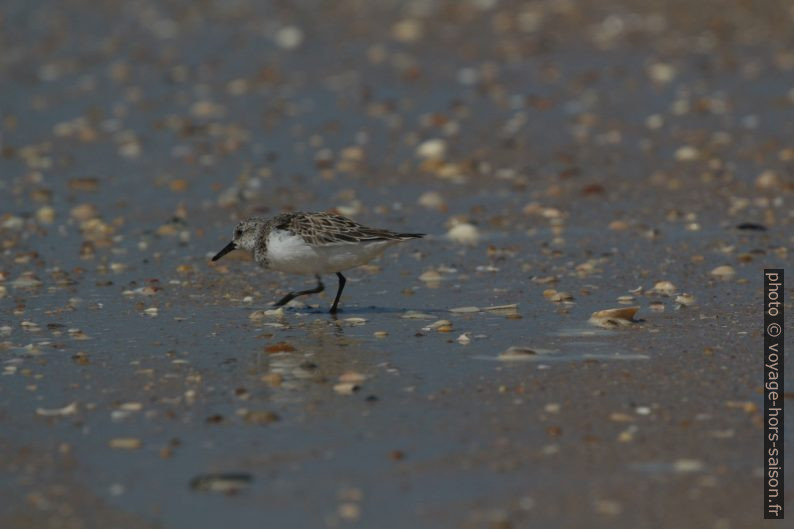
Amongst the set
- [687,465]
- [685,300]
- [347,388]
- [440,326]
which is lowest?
[687,465]

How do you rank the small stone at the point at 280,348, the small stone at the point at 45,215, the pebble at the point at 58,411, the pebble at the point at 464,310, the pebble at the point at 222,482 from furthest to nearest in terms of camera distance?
1. the small stone at the point at 45,215
2. the pebble at the point at 464,310
3. the small stone at the point at 280,348
4. the pebble at the point at 58,411
5. the pebble at the point at 222,482

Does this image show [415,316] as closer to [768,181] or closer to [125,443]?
[125,443]

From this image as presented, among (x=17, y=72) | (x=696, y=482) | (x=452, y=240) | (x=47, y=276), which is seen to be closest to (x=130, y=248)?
(x=47, y=276)

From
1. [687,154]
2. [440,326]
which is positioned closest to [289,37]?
[687,154]

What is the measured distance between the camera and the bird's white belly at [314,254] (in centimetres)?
817

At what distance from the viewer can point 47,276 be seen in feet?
30.9

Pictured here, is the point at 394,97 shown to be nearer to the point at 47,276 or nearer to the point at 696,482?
the point at 47,276

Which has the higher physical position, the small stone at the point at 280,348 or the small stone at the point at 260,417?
the small stone at the point at 280,348

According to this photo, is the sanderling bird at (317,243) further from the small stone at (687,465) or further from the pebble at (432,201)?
the pebble at (432,201)

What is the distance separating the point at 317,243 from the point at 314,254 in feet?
0.26

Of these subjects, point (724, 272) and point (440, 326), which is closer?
point (440, 326)

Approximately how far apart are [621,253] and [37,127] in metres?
7.69

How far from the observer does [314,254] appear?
26.8 ft

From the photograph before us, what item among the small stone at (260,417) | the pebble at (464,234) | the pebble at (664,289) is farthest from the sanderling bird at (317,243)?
the small stone at (260,417)
